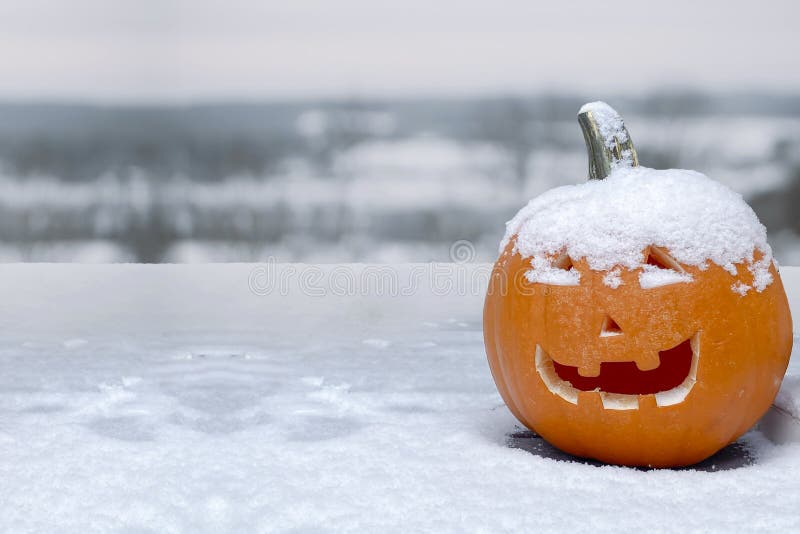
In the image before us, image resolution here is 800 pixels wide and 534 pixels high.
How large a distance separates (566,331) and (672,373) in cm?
40

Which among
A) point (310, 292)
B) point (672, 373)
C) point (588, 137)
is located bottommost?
point (310, 292)

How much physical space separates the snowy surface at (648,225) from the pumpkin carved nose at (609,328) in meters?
0.12

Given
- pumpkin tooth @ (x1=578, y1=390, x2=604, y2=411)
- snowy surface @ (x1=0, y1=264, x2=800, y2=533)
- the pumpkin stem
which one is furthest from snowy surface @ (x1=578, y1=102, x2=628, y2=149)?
snowy surface @ (x1=0, y1=264, x2=800, y2=533)

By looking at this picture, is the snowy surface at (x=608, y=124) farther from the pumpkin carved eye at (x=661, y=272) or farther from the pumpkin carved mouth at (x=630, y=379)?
the pumpkin carved mouth at (x=630, y=379)

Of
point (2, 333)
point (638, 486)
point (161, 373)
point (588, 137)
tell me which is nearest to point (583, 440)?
point (638, 486)

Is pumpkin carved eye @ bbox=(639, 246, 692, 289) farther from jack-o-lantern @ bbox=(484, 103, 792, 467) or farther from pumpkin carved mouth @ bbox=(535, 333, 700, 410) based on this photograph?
pumpkin carved mouth @ bbox=(535, 333, 700, 410)

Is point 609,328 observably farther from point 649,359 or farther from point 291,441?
point 291,441

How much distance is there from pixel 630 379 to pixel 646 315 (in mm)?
352

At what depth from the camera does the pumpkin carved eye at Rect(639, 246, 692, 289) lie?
214 cm

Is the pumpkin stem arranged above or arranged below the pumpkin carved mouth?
above

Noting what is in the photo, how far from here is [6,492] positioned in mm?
2068

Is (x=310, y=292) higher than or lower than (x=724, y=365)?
lower

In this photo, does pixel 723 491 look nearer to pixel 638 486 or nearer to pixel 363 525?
pixel 638 486

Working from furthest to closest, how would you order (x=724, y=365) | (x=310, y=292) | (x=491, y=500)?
1. (x=310, y=292)
2. (x=724, y=365)
3. (x=491, y=500)
